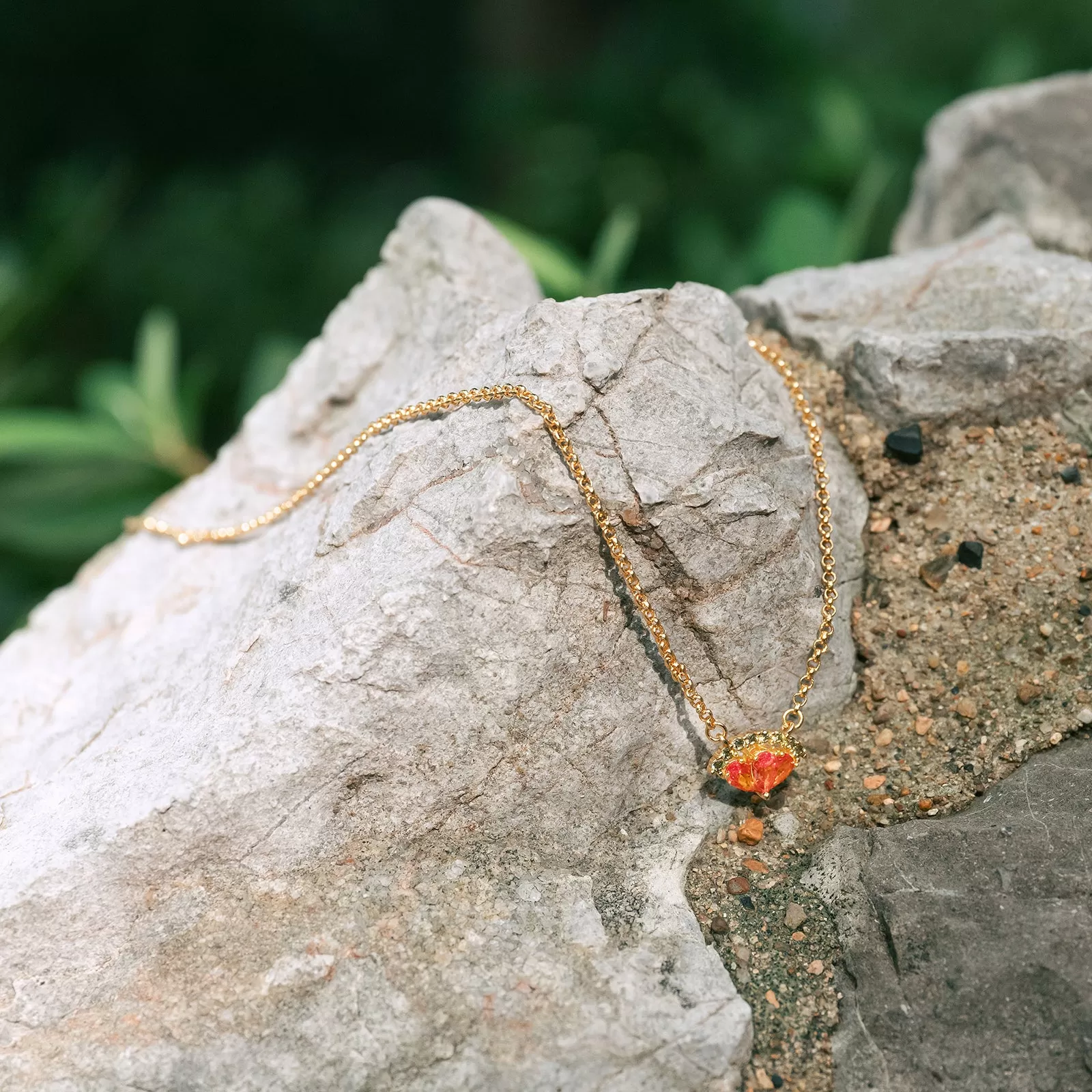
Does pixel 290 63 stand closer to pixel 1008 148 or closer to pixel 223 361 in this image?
pixel 223 361

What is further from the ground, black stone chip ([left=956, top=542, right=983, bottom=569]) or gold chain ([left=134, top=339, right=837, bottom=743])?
gold chain ([left=134, top=339, right=837, bottom=743])

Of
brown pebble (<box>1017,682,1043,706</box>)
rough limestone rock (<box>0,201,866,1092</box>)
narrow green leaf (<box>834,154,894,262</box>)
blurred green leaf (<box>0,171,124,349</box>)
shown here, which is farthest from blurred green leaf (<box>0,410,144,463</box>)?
brown pebble (<box>1017,682,1043,706</box>)

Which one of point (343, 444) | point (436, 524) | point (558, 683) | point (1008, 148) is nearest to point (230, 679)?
point (436, 524)

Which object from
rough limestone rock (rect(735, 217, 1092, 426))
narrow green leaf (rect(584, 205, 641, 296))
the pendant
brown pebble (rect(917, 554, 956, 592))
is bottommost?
the pendant

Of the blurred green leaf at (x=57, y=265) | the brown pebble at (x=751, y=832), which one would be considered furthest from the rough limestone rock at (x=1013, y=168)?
the blurred green leaf at (x=57, y=265)

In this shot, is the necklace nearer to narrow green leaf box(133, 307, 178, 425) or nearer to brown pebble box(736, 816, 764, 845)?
brown pebble box(736, 816, 764, 845)

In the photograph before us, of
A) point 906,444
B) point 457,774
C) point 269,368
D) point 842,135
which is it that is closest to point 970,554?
point 906,444
